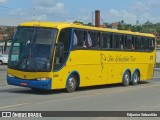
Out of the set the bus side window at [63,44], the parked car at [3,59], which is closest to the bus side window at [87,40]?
the bus side window at [63,44]

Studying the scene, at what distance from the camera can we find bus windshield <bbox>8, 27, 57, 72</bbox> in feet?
65.5

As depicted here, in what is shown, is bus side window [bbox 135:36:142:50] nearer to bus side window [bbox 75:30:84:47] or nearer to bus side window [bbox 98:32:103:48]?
bus side window [bbox 98:32:103:48]

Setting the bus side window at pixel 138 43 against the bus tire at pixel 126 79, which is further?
the bus side window at pixel 138 43

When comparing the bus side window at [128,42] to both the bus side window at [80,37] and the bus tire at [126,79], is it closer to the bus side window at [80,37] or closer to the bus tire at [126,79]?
the bus tire at [126,79]

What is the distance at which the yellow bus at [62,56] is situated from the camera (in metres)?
20.0

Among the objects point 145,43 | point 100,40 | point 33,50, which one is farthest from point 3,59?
point 33,50

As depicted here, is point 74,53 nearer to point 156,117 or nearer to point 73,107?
point 73,107

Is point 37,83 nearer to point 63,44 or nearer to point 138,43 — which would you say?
point 63,44

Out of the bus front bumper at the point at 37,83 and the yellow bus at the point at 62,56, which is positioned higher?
the yellow bus at the point at 62,56

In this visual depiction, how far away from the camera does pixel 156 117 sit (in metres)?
13.0

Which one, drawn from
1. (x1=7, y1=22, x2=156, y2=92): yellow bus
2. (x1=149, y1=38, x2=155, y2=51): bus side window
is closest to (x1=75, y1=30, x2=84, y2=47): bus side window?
(x1=7, y1=22, x2=156, y2=92): yellow bus

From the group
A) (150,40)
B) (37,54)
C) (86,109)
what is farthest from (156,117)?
(150,40)

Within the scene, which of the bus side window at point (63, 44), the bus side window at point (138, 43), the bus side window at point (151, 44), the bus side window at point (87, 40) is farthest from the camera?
the bus side window at point (151, 44)

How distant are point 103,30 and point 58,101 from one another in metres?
8.60
